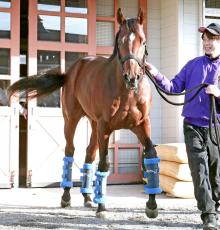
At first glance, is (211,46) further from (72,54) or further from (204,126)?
(72,54)

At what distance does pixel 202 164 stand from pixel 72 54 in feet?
12.8

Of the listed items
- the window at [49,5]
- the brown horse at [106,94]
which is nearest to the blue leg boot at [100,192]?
the brown horse at [106,94]

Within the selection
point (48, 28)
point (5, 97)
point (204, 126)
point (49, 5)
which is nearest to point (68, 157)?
point (5, 97)

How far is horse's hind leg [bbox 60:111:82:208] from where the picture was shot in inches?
202

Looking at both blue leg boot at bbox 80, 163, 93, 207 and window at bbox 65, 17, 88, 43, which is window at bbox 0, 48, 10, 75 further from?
blue leg boot at bbox 80, 163, 93, 207

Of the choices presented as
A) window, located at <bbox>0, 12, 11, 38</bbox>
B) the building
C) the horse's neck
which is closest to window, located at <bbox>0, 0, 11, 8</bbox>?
the building

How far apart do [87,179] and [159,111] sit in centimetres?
257

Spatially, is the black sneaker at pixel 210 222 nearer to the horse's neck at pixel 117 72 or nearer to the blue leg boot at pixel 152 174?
the blue leg boot at pixel 152 174

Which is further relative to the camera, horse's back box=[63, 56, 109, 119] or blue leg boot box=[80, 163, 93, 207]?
blue leg boot box=[80, 163, 93, 207]

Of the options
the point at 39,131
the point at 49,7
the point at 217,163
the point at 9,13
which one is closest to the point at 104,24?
the point at 49,7

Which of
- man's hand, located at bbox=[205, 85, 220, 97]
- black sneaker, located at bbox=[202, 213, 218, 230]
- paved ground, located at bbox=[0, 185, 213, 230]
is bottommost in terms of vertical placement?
paved ground, located at bbox=[0, 185, 213, 230]

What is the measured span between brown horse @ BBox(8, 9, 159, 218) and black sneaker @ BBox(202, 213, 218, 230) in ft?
2.74

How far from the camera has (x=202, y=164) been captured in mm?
3564

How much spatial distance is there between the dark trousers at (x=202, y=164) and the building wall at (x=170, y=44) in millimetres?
3050
